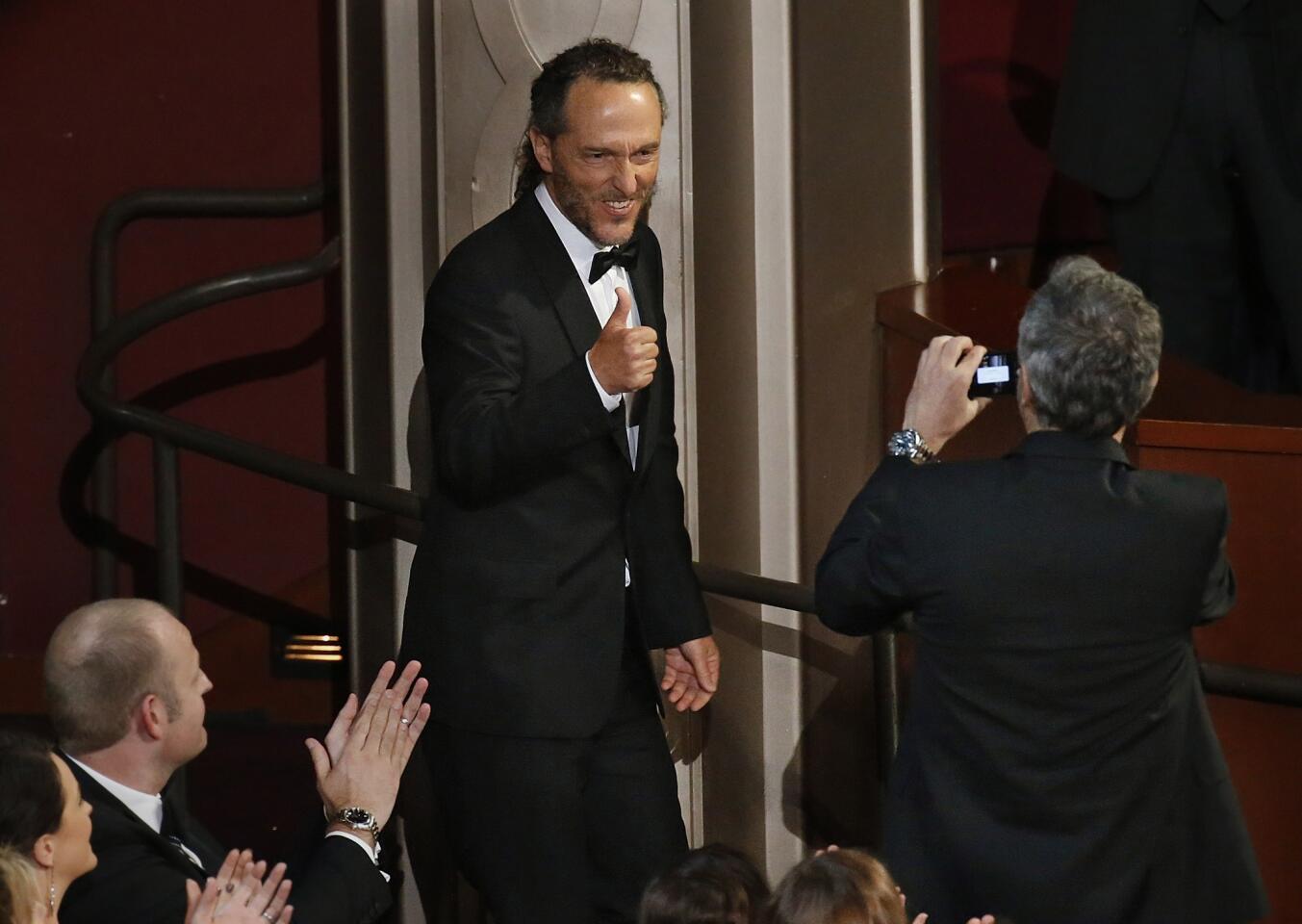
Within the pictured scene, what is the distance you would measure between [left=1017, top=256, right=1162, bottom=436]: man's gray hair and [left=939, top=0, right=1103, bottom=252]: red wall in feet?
7.75

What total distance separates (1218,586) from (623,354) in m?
0.75

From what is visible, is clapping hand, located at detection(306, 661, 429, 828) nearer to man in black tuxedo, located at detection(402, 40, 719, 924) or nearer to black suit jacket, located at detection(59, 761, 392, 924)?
black suit jacket, located at detection(59, 761, 392, 924)

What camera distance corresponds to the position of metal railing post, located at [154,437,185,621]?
3379 mm

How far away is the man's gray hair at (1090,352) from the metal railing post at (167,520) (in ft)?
5.83

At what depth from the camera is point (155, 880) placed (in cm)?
214

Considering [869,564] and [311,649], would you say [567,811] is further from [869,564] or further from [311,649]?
[311,649]

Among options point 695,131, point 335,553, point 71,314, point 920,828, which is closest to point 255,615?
point 335,553

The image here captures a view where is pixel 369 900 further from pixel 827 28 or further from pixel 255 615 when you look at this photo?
pixel 255 615

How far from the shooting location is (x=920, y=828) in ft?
7.06

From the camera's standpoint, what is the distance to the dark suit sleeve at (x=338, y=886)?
7.29 ft

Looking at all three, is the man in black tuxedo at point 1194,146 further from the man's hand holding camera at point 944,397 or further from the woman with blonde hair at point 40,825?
the woman with blonde hair at point 40,825

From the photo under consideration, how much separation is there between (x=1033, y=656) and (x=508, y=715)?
80 cm

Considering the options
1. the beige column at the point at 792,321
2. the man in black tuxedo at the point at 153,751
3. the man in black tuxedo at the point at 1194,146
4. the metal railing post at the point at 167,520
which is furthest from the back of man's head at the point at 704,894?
the man in black tuxedo at the point at 1194,146

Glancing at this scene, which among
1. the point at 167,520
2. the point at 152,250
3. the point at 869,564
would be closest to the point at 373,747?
the point at 869,564
